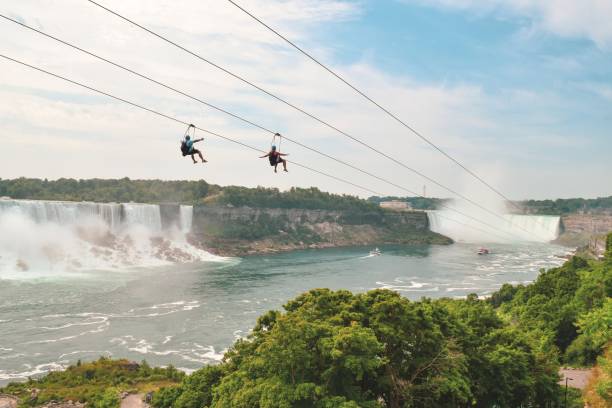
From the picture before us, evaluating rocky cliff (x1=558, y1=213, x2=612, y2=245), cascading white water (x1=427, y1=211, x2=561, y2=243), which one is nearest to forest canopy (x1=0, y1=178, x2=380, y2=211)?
cascading white water (x1=427, y1=211, x2=561, y2=243)

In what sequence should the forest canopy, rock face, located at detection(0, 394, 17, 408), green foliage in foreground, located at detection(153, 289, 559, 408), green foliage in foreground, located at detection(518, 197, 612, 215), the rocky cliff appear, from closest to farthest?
green foliage in foreground, located at detection(153, 289, 559, 408)
rock face, located at detection(0, 394, 17, 408)
the forest canopy
the rocky cliff
green foliage in foreground, located at detection(518, 197, 612, 215)

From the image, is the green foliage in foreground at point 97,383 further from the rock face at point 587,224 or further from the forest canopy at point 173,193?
the rock face at point 587,224

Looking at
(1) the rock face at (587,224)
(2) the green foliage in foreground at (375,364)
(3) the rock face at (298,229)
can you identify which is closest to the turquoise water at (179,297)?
(2) the green foliage in foreground at (375,364)

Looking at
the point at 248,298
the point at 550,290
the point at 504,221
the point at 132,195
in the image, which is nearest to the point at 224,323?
the point at 248,298

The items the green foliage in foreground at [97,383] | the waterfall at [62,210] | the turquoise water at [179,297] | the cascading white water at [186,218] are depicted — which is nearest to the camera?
the green foliage in foreground at [97,383]

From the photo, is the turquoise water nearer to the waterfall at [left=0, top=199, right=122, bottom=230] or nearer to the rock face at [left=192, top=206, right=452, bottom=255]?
the waterfall at [left=0, top=199, right=122, bottom=230]

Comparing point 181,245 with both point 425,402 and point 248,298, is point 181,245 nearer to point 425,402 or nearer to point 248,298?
point 248,298

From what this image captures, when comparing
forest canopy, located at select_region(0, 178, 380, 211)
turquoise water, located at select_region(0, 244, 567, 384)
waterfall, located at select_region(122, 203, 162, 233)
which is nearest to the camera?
turquoise water, located at select_region(0, 244, 567, 384)
